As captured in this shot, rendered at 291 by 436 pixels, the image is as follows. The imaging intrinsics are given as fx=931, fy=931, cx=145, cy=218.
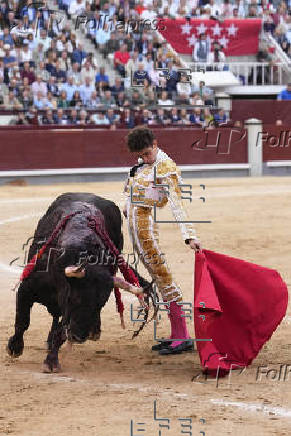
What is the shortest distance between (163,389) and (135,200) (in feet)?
3.44

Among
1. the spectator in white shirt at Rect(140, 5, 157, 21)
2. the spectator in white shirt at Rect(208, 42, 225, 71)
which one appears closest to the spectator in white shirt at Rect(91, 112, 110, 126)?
the spectator in white shirt at Rect(140, 5, 157, 21)

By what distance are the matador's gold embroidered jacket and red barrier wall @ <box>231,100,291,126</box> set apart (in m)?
12.4

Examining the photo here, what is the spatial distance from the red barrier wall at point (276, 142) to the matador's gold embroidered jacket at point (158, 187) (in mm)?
11833

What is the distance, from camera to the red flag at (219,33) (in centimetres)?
1778

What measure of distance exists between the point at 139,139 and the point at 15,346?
1.20m

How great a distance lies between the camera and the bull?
414 centimetres

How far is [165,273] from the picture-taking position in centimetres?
484

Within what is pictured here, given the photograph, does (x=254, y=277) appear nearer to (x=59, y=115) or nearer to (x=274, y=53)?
(x=59, y=115)

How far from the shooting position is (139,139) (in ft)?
15.0

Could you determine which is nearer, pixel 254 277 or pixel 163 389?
pixel 163 389

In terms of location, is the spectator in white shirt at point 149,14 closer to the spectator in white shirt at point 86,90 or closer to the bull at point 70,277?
the spectator in white shirt at point 86,90

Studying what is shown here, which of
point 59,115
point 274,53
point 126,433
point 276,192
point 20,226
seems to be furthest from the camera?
point 274,53

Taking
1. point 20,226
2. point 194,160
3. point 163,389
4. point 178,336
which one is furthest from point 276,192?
point 163,389

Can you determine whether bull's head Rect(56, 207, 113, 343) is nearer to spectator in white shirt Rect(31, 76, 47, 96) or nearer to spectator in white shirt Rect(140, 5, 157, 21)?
spectator in white shirt Rect(31, 76, 47, 96)
